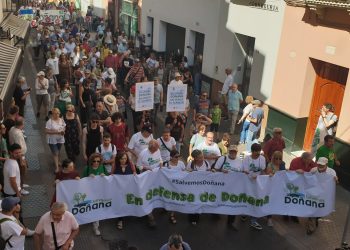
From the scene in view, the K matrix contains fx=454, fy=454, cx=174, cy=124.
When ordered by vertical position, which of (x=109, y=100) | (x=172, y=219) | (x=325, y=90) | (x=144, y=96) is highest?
(x=325, y=90)

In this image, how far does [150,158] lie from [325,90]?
578 centimetres

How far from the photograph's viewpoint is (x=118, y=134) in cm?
934

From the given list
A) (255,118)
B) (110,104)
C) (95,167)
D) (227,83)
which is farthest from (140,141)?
(227,83)

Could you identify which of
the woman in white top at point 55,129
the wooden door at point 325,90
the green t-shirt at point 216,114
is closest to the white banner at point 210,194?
the woman in white top at point 55,129

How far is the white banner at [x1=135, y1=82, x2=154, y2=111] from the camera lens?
11.0 m

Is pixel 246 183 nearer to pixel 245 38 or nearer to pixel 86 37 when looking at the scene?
pixel 245 38

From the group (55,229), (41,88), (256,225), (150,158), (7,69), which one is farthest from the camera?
(41,88)

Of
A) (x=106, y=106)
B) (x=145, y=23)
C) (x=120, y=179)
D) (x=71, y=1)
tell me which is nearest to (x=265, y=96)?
(x=106, y=106)

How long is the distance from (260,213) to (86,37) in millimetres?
17143

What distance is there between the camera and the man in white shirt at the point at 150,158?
7965 millimetres

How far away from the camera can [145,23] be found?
2352 cm

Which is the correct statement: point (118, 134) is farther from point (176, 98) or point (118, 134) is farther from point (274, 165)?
point (274, 165)

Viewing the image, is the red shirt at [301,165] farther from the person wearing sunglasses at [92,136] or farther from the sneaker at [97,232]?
the person wearing sunglasses at [92,136]

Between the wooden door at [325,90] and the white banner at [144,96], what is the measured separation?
420cm
